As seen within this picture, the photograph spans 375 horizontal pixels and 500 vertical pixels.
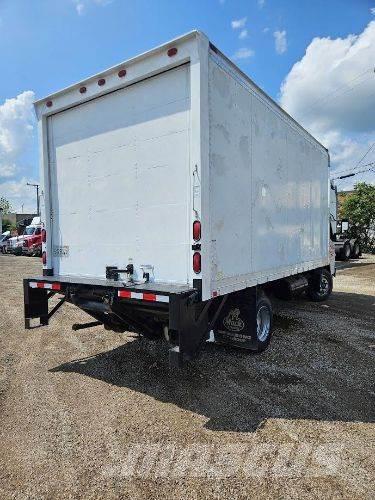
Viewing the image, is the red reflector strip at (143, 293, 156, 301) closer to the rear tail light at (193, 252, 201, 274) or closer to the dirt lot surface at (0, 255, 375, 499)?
the rear tail light at (193, 252, 201, 274)

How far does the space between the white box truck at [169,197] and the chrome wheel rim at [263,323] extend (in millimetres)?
28

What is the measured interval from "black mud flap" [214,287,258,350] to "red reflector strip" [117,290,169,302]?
147 cm

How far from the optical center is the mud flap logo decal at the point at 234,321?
5324mm

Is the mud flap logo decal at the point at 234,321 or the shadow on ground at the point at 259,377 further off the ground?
the mud flap logo decal at the point at 234,321

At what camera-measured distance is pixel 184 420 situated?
3799 millimetres

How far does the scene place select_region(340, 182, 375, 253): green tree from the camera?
91.9 ft

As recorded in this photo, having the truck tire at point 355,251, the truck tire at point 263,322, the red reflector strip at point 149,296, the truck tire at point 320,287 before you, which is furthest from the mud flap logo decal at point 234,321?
the truck tire at point 355,251

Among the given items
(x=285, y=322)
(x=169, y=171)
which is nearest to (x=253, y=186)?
(x=169, y=171)

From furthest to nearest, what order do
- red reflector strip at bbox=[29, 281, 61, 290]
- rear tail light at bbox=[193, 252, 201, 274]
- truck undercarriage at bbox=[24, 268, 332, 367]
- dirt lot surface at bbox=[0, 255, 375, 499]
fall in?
red reflector strip at bbox=[29, 281, 61, 290], rear tail light at bbox=[193, 252, 201, 274], truck undercarriage at bbox=[24, 268, 332, 367], dirt lot surface at bbox=[0, 255, 375, 499]

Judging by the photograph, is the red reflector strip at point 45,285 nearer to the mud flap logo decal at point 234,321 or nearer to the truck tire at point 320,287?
the mud flap logo decal at point 234,321

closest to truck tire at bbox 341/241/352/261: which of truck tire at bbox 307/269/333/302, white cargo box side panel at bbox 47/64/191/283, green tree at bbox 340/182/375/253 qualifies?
green tree at bbox 340/182/375/253

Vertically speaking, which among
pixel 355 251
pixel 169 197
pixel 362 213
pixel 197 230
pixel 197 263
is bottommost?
pixel 355 251

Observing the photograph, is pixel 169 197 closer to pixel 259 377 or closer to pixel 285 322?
pixel 259 377

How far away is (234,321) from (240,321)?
0.09 m
